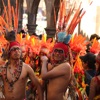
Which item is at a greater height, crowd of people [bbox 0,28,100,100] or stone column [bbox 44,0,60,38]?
crowd of people [bbox 0,28,100,100]

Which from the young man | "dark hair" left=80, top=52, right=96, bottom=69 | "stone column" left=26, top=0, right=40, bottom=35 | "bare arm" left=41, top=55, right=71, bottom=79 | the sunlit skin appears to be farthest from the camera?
"stone column" left=26, top=0, right=40, bottom=35

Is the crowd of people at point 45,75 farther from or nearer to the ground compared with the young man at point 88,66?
farther from the ground

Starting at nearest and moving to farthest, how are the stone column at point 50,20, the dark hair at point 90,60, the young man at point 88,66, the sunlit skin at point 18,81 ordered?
the sunlit skin at point 18,81
the young man at point 88,66
the dark hair at point 90,60
the stone column at point 50,20

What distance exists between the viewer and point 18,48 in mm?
4543

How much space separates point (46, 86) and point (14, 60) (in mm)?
493

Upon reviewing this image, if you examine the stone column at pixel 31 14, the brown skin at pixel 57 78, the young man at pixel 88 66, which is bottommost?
the stone column at pixel 31 14

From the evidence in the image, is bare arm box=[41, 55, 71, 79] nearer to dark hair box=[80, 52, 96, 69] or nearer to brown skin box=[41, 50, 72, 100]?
brown skin box=[41, 50, 72, 100]

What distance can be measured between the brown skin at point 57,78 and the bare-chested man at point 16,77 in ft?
0.56

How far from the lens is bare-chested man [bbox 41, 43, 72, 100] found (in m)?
4.35

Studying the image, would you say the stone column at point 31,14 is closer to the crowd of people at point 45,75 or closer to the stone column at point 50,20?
the stone column at point 50,20

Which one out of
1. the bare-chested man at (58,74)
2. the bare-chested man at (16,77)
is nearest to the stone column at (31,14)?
the bare-chested man at (16,77)

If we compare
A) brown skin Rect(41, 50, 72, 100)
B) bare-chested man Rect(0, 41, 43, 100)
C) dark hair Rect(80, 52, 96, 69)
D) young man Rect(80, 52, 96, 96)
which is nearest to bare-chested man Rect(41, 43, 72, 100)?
brown skin Rect(41, 50, 72, 100)

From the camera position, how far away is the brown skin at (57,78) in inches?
171

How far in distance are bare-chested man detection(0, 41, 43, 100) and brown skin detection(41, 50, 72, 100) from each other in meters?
0.17
